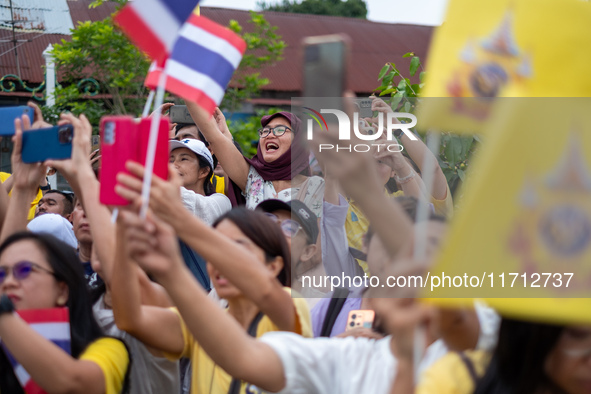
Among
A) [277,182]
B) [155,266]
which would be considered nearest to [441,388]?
[155,266]

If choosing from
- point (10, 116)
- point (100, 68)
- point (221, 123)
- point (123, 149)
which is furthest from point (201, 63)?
point (100, 68)

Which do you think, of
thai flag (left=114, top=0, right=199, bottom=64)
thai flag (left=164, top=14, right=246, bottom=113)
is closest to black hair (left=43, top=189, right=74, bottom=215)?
thai flag (left=164, top=14, right=246, bottom=113)

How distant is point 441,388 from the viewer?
167 cm

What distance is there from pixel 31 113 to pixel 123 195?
1162 mm

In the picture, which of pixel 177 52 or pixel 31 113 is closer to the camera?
pixel 177 52

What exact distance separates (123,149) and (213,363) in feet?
2.47

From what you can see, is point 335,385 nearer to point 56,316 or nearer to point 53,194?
point 56,316

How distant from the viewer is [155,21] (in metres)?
1.99

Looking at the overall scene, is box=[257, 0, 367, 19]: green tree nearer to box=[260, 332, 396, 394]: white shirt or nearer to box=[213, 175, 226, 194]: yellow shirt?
box=[213, 175, 226, 194]: yellow shirt

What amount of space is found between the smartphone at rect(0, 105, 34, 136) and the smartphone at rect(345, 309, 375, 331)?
1369 millimetres

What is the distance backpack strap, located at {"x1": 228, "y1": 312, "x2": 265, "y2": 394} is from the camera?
7.04ft

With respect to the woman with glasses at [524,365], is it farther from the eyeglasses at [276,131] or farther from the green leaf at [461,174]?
the eyeglasses at [276,131]

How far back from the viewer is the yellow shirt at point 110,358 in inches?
91.3

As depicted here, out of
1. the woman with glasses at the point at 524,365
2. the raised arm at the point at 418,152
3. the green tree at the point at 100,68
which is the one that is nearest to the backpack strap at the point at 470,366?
the woman with glasses at the point at 524,365
